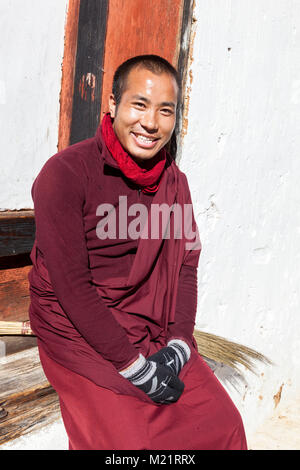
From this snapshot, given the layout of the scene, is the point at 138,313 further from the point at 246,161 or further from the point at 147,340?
the point at 246,161

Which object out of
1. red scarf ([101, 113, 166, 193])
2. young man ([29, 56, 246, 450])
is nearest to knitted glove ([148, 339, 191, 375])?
young man ([29, 56, 246, 450])

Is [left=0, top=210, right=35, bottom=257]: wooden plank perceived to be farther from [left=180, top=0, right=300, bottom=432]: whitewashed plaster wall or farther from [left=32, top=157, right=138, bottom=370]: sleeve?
[left=180, top=0, right=300, bottom=432]: whitewashed plaster wall

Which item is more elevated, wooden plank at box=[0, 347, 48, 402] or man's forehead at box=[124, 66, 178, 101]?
man's forehead at box=[124, 66, 178, 101]

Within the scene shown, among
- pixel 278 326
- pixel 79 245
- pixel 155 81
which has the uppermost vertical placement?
pixel 155 81

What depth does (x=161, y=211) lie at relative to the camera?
1.92m

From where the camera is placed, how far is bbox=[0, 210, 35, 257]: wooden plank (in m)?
2.19

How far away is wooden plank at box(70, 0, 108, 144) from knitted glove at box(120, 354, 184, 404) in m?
1.24

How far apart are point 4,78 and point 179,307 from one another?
4.03ft

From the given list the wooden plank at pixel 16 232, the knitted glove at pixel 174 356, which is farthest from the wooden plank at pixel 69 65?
the knitted glove at pixel 174 356

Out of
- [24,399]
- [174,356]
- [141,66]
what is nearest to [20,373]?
[24,399]

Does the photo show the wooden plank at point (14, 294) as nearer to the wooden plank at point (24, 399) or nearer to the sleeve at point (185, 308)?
the wooden plank at point (24, 399)

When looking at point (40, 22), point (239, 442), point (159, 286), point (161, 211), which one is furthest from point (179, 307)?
point (40, 22)

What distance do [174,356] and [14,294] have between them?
103 cm

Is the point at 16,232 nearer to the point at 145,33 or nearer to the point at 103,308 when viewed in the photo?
the point at 103,308
